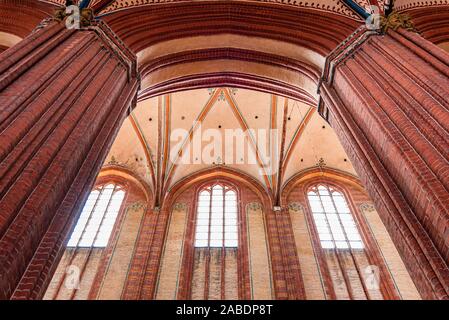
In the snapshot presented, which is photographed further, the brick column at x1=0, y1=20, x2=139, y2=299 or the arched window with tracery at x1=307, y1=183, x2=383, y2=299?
the arched window with tracery at x1=307, y1=183, x2=383, y2=299

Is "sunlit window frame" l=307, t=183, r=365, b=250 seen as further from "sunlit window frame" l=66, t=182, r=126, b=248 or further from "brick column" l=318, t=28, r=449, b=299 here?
"sunlit window frame" l=66, t=182, r=126, b=248

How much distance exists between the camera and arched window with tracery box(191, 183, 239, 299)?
952cm

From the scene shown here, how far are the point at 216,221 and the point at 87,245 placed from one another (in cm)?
389

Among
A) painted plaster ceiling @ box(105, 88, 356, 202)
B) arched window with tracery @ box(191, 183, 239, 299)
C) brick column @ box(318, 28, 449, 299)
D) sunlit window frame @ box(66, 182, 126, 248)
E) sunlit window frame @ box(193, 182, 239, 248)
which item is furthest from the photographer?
painted plaster ceiling @ box(105, 88, 356, 202)

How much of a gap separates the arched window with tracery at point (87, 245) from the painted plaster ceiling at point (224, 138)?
4.86 ft

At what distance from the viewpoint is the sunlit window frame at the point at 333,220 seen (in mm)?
10930

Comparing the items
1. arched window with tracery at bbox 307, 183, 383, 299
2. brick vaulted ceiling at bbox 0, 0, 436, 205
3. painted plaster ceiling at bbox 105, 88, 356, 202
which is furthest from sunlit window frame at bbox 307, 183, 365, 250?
brick vaulted ceiling at bbox 0, 0, 436, 205

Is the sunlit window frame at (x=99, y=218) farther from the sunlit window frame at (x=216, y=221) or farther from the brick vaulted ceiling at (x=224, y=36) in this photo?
the sunlit window frame at (x=216, y=221)

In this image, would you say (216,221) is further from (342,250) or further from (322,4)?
(322,4)

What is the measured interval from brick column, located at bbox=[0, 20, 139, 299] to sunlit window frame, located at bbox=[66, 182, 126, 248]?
206 inches

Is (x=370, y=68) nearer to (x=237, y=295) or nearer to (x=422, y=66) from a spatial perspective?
(x=422, y=66)

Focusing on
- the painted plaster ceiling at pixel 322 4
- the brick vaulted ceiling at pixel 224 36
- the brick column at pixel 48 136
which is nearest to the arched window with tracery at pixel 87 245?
the brick vaulted ceiling at pixel 224 36

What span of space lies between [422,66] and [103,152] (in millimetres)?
4970

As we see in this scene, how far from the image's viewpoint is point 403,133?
491 centimetres
